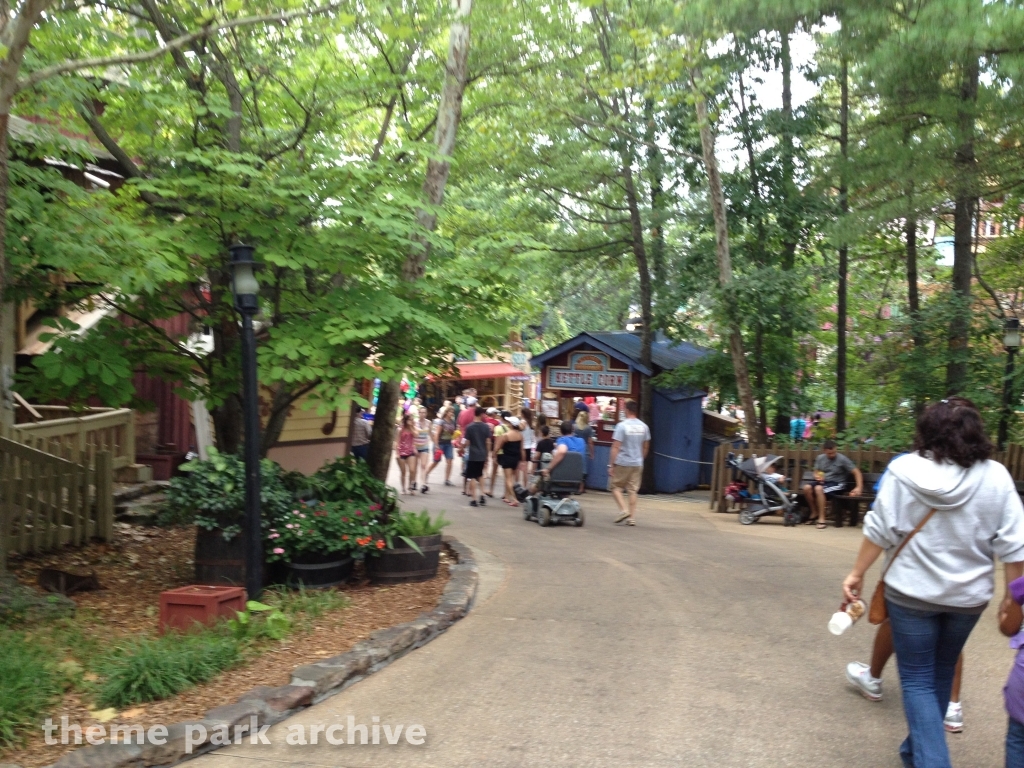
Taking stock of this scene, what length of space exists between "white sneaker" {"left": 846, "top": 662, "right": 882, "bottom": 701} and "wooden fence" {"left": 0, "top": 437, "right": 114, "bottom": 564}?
22.3 feet

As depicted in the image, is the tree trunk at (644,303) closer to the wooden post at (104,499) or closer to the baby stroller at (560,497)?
the baby stroller at (560,497)

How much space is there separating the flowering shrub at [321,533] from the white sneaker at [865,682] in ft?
13.7

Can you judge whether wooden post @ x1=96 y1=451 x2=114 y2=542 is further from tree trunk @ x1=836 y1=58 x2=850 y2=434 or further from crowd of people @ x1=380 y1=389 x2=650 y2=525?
tree trunk @ x1=836 y1=58 x2=850 y2=434

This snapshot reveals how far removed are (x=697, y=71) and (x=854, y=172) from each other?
4.25 meters

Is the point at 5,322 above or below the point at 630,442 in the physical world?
above

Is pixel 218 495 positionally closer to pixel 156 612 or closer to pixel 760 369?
pixel 156 612

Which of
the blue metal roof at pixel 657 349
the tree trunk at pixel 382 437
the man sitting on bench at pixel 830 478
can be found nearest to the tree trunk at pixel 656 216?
the blue metal roof at pixel 657 349

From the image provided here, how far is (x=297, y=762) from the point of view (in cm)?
435

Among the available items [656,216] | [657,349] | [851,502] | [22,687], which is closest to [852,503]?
[851,502]

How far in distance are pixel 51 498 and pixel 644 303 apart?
13.5 m

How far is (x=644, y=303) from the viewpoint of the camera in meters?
19.9

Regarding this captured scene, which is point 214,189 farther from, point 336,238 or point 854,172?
point 854,172

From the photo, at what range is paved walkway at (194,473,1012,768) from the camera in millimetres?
4445

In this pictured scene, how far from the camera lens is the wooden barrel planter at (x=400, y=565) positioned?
822 centimetres
